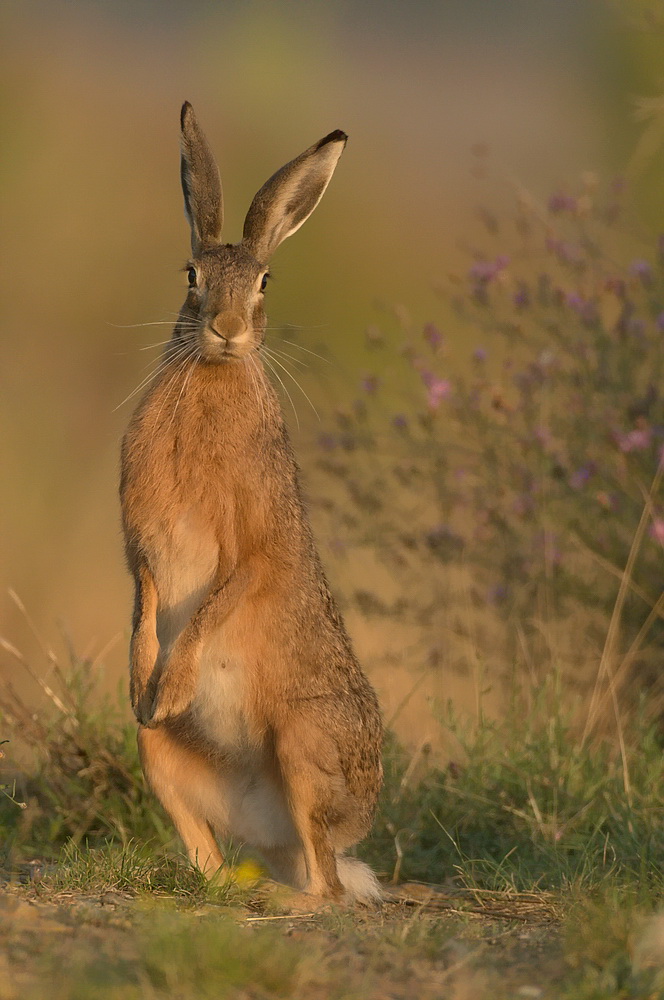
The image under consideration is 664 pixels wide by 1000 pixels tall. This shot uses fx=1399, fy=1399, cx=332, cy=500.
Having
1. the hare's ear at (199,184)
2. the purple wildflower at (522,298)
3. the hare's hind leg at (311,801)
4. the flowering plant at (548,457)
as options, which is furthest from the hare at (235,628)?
the purple wildflower at (522,298)

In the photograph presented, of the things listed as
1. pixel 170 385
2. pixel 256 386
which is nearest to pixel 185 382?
pixel 170 385

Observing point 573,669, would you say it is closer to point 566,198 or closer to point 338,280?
point 566,198

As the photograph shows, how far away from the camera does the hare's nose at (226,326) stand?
4.41 meters

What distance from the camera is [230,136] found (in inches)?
640

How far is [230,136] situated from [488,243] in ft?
12.1

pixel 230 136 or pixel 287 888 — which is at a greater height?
pixel 230 136

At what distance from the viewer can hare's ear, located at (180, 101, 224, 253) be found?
187 inches

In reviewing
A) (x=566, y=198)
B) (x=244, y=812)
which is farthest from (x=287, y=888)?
(x=566, y=198)

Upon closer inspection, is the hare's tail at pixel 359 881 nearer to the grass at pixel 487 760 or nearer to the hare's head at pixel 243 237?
the grass at pixel 487 760

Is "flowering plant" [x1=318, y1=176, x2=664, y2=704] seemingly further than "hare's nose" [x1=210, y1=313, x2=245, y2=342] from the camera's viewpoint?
Yes

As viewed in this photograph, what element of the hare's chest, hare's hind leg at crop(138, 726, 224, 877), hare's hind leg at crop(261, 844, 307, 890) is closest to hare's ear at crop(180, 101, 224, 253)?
the hare's chest

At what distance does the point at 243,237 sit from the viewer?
15.7ft

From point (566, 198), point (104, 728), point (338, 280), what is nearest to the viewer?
point (104, 728)

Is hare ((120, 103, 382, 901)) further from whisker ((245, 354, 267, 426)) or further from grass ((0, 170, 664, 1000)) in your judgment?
grass ((0, 170, 664, 1000))
